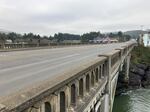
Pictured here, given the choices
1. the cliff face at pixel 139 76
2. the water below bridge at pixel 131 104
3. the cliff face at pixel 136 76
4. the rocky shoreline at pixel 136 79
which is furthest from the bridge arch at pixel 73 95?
the cliff face at pixel 139 76

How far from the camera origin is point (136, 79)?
50406mm

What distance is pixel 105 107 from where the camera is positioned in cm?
1423

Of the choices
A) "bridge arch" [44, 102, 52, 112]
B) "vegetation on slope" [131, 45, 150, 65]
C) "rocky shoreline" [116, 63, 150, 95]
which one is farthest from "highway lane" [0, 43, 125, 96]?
"vegetation on slope" [131, 45, 150, 65]

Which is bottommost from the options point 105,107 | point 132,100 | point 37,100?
point 132,100

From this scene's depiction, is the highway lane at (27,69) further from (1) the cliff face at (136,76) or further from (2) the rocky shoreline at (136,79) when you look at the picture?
(2) the rocky shoreline at (136,79)

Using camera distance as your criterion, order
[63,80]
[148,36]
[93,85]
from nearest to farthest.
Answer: [63,80] < [93,85] < [148,36]

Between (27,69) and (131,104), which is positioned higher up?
(27,69)

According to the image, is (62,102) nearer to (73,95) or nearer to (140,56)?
(73,95)

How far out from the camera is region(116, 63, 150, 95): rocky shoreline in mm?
45978

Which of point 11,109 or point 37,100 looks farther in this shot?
point 37,100

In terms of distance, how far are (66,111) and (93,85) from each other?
425cm

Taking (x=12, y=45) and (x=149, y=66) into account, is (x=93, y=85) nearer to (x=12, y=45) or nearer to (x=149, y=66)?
(x=12, y=45)

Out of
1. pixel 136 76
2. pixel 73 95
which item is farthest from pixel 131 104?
pixel 73 95

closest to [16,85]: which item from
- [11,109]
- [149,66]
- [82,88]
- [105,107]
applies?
[82,88]
